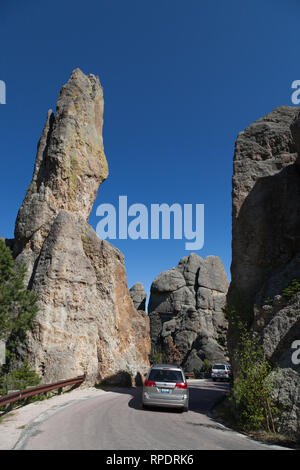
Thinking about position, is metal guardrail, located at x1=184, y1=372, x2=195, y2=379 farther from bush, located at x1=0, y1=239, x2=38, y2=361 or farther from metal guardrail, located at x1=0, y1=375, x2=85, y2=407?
bush, located at x1=0, y1=239, x2=38, y2=361

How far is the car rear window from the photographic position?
41.0ft

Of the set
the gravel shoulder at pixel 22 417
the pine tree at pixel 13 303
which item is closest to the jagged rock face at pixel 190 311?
the pine tree at pixel 13 303

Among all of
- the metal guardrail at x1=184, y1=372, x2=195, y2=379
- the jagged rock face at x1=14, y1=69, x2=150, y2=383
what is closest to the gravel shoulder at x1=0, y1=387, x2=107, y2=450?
the jagged rock face at x1=14, y1=69, x2=150, y2=383

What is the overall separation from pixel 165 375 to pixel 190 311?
42.8m

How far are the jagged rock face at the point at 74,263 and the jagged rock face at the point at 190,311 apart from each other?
20576 millimetres

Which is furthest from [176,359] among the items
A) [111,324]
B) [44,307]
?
[44,307]

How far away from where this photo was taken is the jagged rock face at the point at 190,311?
49244 millimetres

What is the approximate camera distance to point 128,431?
28.9 feet

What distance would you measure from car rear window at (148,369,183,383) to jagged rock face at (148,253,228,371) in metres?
36.1

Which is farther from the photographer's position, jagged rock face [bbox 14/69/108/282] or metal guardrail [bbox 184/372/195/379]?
metal guardrail [bbox 184/372/195/379]

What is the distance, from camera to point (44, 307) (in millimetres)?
22109

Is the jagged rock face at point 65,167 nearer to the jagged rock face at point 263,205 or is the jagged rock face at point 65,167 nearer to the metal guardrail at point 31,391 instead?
the metal guardrail at point 31,391

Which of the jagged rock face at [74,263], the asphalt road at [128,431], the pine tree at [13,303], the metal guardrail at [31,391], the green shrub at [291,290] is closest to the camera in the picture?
the asphalt road at [128,431]

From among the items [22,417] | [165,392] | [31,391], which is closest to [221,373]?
[165,392]
